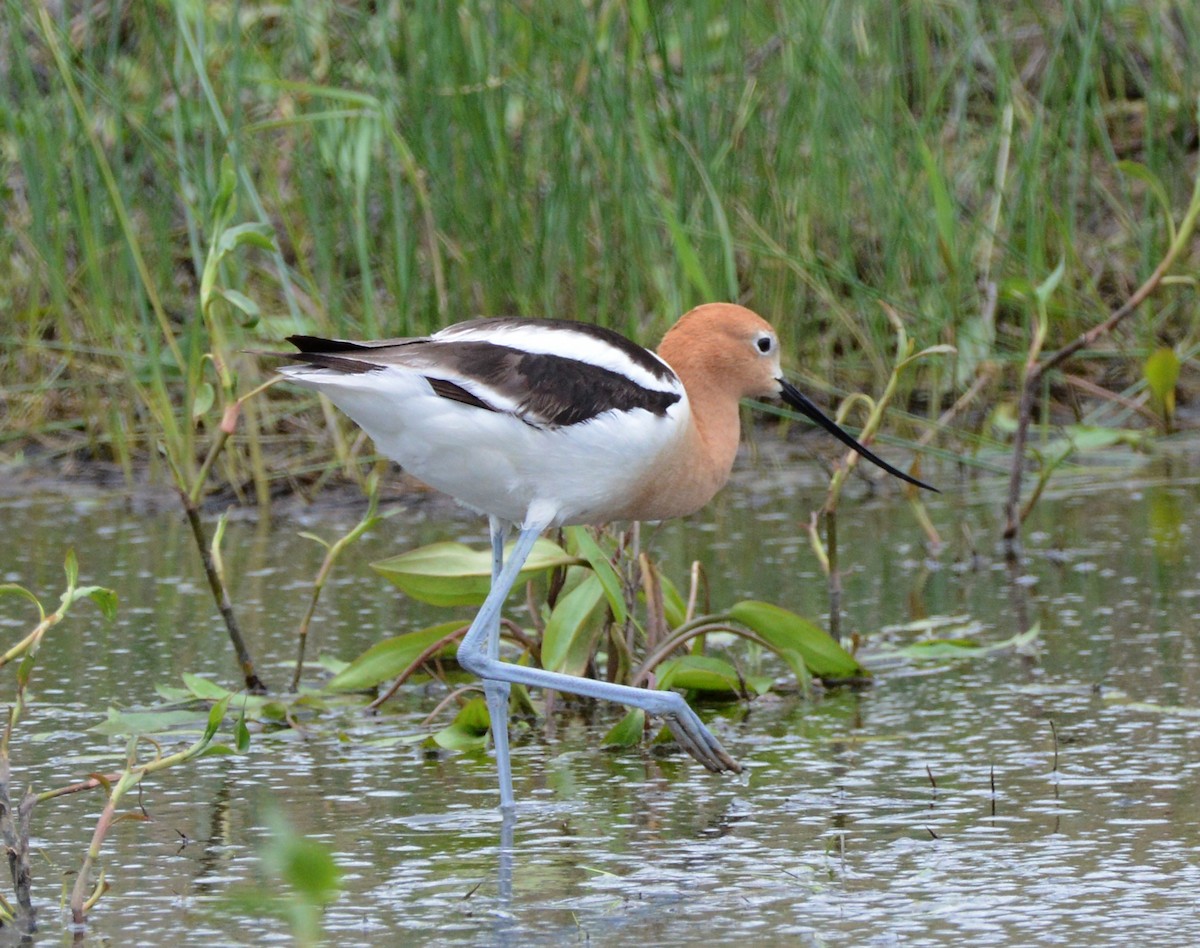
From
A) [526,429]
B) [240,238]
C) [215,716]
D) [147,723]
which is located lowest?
[147,723]

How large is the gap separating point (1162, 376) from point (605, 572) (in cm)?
356

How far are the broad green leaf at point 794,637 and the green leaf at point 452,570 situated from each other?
1.45 feet

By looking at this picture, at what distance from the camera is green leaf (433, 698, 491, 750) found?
4.44 metres

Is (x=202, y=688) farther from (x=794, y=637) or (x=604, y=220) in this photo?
(x=604, y=220)

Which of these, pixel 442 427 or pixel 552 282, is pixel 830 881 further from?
pixel 552 282

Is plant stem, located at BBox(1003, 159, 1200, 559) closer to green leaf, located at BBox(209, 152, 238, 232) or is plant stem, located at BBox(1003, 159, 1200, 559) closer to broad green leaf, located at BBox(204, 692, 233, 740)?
green leaf, located at BBox(209, 152, 238, 232)

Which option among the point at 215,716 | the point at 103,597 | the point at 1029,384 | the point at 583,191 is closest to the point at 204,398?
the point at 103,597

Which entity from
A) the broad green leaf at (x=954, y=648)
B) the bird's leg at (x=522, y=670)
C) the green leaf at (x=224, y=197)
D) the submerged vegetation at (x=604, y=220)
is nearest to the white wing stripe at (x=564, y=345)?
the bird's leg at (x=522, y=670)

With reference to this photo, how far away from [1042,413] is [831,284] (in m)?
1.00

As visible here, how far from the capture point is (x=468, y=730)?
451 centimetres

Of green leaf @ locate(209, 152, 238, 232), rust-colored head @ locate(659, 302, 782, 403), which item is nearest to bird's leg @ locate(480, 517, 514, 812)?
rust-colored head @ locate(659, 302, 782, 403)

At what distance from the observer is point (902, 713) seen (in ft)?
15.2

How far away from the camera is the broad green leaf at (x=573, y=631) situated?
4645 millimetres

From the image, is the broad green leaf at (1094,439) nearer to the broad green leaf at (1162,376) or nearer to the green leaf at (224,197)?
the broad green leaf at (1162,376)
